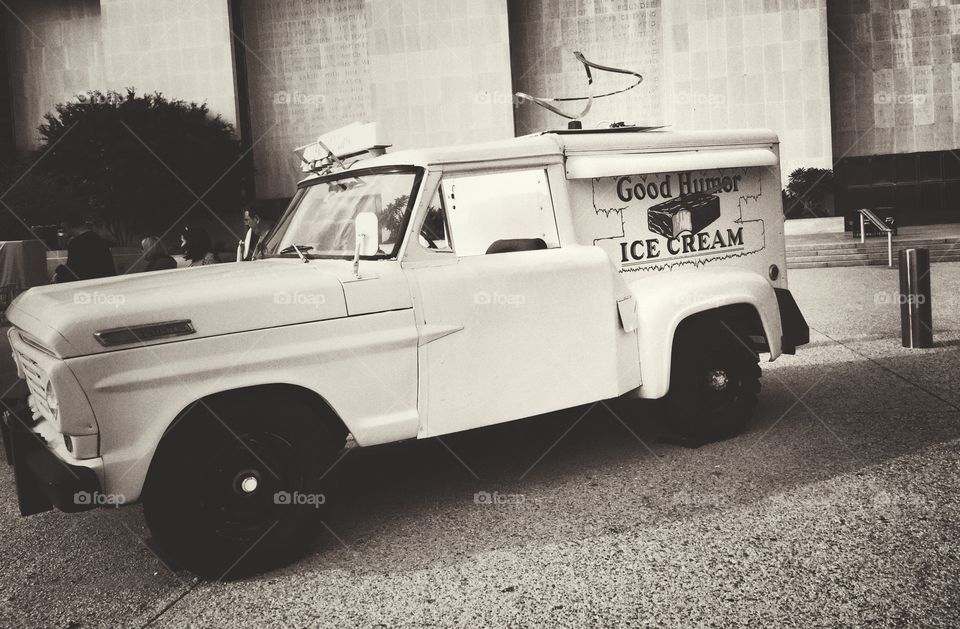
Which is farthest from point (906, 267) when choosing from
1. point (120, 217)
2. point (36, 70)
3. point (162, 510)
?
point (36, 70)

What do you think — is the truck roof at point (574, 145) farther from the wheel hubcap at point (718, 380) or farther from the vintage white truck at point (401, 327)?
the wheel hubcap at point (718, 380)

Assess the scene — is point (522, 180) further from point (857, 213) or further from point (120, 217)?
point (120, 217)

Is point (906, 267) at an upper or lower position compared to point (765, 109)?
lower

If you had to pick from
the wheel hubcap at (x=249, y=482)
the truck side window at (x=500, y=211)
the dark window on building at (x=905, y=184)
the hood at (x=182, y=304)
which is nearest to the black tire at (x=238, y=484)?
the wheel hubcap at (x=249, y=482)

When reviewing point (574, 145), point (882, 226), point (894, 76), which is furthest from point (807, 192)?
point (574, 145)

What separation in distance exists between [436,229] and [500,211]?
0.45 metres

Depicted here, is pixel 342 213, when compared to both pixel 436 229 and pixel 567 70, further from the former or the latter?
pixel 567 70

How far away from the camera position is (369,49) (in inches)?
1300

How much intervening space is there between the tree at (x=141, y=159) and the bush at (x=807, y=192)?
72.5ft

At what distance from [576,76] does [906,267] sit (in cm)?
Answer: 2701

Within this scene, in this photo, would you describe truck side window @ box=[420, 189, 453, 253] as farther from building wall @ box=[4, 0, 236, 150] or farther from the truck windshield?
building wall @ box=[4, 0, 236, 150]

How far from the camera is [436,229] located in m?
4.43

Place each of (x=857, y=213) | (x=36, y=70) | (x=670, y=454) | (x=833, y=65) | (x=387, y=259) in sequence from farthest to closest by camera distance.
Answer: (x=36, y=70) → (x=833, y=65) → (x=857, y=213) → (x=670, y=454) → (x=387, y=259)

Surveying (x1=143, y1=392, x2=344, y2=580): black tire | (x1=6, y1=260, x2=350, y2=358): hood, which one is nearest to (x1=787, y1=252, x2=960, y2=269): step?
(x1=6, y1=260, x2=350, y2=358): hood
